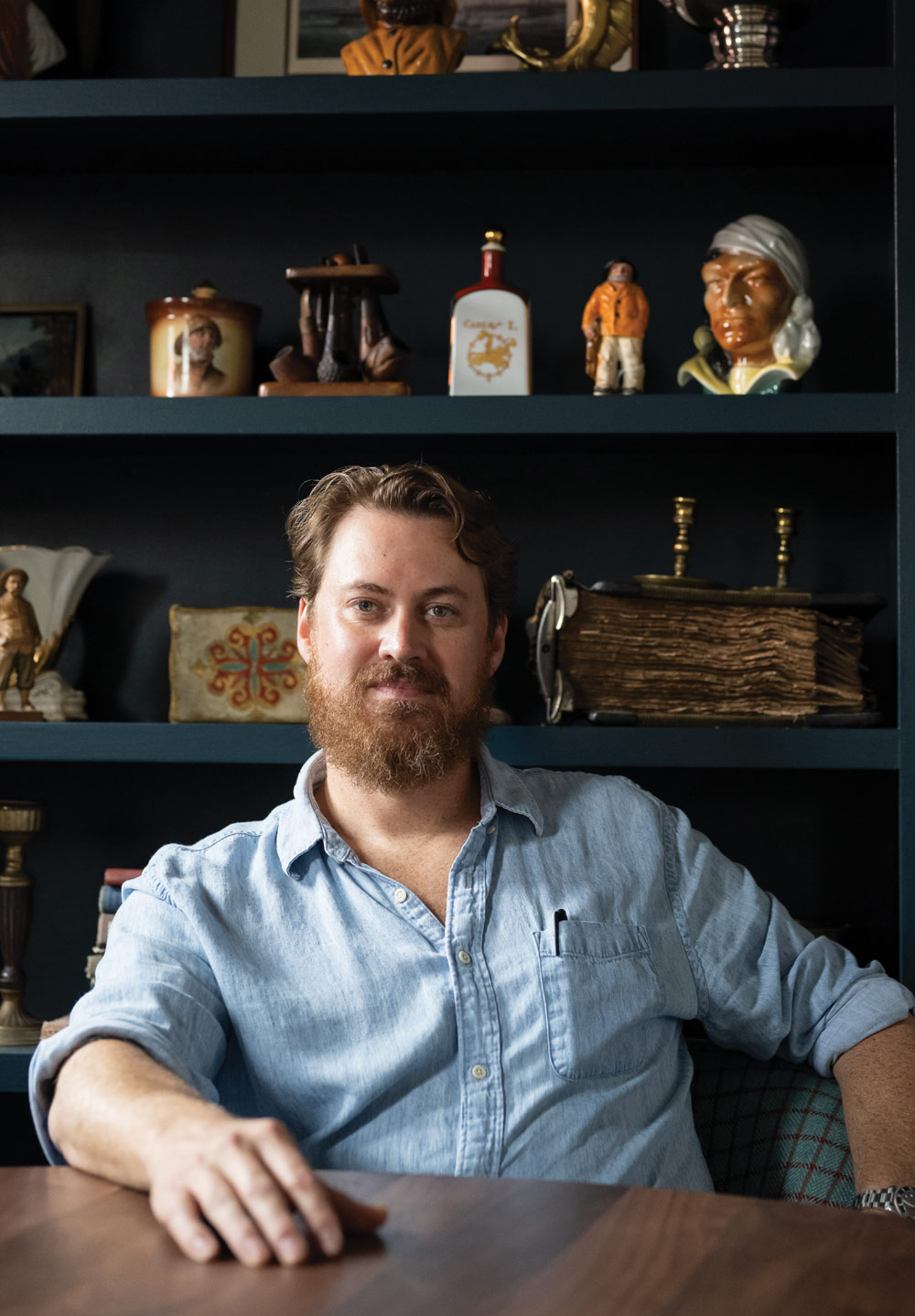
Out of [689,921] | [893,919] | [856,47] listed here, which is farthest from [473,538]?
[856,47]

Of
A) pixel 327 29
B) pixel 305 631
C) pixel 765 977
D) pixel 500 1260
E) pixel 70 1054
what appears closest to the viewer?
pixel 500 1260

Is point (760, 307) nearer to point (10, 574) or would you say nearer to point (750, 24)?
point (750, 24)

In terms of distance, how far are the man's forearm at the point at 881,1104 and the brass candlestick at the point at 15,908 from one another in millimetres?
1251

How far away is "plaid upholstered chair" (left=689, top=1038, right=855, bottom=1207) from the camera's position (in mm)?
1342

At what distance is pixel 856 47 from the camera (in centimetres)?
207

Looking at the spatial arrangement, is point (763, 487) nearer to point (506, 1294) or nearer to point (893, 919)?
point (893, 919)

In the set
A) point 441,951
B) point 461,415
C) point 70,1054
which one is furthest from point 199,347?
point 70,1054

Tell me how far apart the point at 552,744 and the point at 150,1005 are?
0.78 m

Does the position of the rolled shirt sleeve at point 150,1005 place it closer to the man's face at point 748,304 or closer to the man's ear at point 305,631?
the man's ear at point 305,631

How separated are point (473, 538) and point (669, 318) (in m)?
0.77

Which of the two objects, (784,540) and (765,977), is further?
(784,540)

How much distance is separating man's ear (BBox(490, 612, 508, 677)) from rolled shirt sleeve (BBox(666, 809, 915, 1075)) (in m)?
0.33

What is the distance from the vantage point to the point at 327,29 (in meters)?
2.10

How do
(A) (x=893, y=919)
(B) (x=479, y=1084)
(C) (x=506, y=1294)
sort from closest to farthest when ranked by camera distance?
(C) (x=506, y=1294), (B) (x=479, y=1084), (A) (x=893, y=919)
